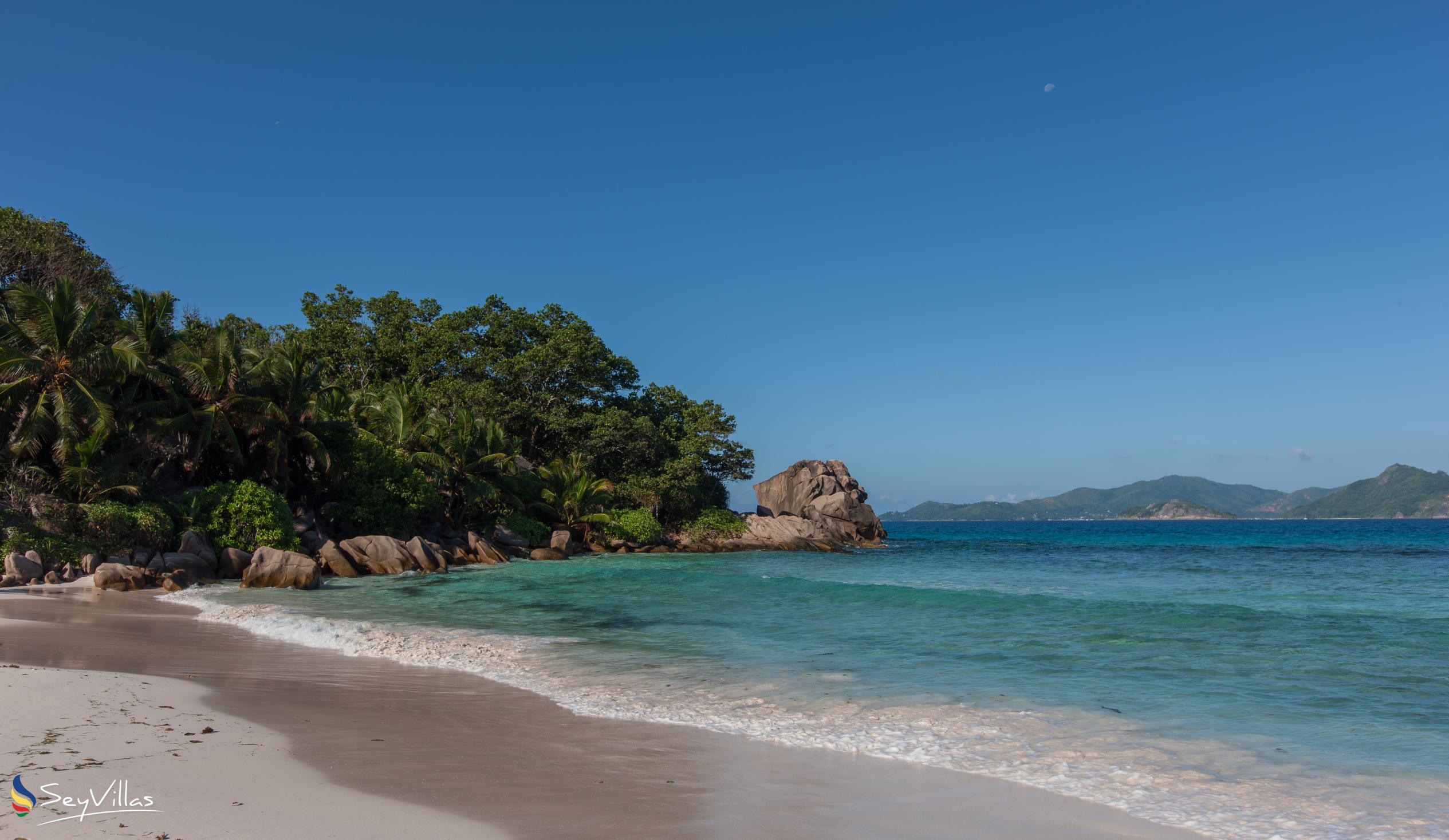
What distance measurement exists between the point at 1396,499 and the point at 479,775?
22748 cm

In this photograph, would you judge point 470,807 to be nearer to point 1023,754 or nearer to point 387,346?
point 1023,754

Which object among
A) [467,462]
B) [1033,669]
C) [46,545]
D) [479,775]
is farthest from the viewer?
[467,462]

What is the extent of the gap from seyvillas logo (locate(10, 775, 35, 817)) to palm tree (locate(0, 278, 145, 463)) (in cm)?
1999

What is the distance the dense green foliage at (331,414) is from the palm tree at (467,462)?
3.7 inches

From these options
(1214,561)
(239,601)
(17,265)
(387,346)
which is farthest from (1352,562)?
(17,265)

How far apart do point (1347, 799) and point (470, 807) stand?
597 cm

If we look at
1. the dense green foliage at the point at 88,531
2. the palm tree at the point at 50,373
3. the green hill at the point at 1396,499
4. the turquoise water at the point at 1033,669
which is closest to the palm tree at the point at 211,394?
the palm tree at the point at 50,373

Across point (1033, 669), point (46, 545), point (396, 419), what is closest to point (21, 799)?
point (1033, 669)

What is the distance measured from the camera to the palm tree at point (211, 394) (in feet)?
79.8

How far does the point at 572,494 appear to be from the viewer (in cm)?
4141

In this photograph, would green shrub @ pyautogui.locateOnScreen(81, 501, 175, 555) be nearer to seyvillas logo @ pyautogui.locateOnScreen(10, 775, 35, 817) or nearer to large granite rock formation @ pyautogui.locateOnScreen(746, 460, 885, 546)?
seyvillas logo @ pyautogui.locateOnScreen(10, 775, 35, 817)

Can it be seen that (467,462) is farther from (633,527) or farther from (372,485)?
(633,527)

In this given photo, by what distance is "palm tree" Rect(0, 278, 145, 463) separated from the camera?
67.1 ft

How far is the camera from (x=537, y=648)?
12.2 meters
